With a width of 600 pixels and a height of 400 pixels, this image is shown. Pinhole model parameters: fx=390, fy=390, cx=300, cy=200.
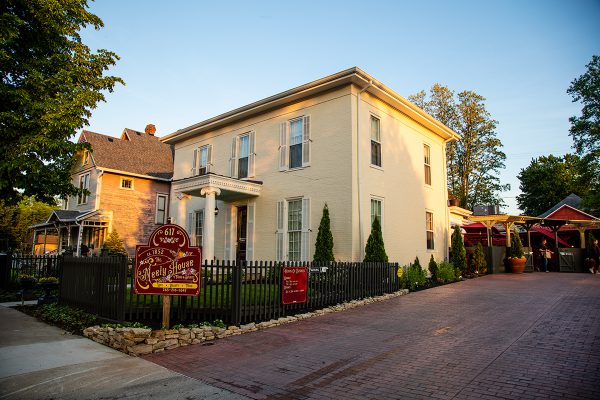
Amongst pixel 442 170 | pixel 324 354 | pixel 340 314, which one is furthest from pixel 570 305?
pixel 442 170

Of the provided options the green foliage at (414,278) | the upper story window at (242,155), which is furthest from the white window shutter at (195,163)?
the green foliage at (414,278)

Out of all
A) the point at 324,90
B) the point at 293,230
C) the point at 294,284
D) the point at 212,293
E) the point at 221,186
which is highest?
the point at 324,90

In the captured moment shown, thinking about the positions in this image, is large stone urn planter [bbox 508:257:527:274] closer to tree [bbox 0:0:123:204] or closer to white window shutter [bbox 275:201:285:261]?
white window shutter [bbox 275:201:285:261]

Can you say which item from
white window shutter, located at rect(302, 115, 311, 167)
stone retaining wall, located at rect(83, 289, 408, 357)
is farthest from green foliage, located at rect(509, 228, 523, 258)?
stone retaining wall, located at rect(83, 289, 408, 357)

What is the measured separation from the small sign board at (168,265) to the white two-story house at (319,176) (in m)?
6.33

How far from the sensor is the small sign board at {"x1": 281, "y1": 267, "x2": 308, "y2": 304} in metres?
8.60

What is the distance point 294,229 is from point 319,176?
7.20ft

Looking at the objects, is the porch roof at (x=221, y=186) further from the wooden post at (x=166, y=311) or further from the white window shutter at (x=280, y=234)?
the wooden post at (x=166, y=311)

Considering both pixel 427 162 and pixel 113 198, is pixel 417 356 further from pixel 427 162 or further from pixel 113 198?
pixel 113 198

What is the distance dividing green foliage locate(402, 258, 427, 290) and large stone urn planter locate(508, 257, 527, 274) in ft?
25.2

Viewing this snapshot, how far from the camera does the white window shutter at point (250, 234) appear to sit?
51.2ft

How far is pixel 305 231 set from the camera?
13.9 meters

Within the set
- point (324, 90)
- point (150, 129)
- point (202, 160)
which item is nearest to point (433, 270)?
point (324, 90)

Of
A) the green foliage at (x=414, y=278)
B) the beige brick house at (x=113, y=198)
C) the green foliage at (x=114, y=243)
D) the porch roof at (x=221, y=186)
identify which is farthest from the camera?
the beige brick house at (x=113, y=198)
